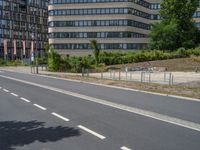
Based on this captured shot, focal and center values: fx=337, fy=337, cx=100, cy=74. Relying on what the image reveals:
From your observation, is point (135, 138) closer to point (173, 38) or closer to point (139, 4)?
point (173, 38)

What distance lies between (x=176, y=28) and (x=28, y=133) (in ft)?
201

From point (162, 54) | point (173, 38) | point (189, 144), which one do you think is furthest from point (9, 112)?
point (173, 38)

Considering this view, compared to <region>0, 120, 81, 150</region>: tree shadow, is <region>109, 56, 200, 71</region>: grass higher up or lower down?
higher up

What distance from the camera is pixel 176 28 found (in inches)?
2653

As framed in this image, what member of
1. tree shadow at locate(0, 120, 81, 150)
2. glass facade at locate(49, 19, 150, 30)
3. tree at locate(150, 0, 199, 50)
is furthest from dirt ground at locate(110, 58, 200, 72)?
tree shadow at locate(0, 120, 81, 150)

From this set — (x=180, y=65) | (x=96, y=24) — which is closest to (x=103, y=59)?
(x=180, y=65)

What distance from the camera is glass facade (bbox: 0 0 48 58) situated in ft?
351

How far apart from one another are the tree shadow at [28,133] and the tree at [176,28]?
5888 centimetres

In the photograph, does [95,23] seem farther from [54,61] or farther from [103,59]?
[54,61]

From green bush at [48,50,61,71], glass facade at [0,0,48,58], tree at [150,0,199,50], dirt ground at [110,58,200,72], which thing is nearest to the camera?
dirt ground at [110,58,200,72]

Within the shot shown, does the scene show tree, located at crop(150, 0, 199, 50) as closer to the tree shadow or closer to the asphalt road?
the asphalt road

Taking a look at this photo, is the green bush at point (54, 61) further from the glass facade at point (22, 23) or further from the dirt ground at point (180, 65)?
the glass facade at point (22, 23)

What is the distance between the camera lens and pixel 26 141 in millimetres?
8703

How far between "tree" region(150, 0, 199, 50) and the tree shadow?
193 feet
